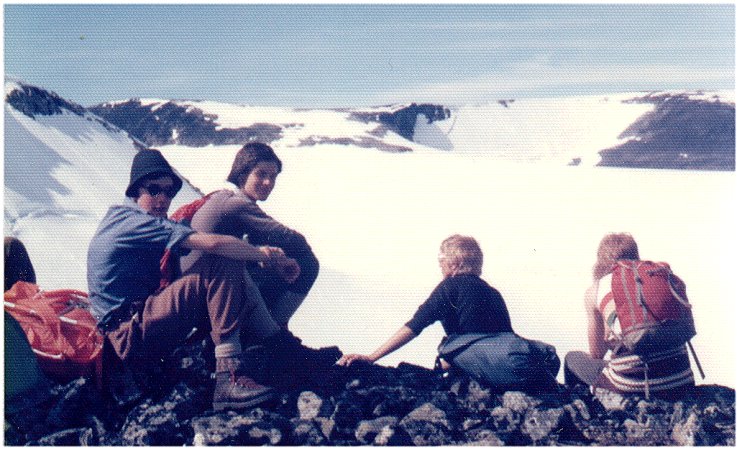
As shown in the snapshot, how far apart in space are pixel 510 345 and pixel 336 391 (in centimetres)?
95

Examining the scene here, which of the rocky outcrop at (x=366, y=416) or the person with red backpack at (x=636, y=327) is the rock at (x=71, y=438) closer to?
the rocky outcrop at (x=366, y=416)

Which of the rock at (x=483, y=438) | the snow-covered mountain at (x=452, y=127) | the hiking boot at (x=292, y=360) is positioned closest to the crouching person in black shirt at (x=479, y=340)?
the hiking boot at (x=292, y=360)

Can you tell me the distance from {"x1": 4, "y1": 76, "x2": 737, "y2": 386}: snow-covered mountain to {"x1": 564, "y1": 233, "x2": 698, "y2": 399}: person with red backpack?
432 mm

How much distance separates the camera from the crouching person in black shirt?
396cm

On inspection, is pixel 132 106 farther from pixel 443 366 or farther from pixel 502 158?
pixel 502 158

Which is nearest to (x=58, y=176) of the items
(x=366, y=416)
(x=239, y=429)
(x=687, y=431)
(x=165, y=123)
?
(x=165, y=123)

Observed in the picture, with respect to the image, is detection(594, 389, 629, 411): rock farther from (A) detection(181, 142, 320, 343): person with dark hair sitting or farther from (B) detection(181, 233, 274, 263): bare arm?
(B) detection(181, 233, 274, 263): bare arm

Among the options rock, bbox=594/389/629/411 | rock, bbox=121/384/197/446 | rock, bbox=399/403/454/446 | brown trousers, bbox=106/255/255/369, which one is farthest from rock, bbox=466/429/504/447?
rock, bbox=121/384/197/446

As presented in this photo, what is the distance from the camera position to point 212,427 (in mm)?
3723

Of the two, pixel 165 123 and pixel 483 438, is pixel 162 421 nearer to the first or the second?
pixel 483 438

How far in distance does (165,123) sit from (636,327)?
3.85m

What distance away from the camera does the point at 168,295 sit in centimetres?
369

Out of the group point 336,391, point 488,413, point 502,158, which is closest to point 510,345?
point 488,413

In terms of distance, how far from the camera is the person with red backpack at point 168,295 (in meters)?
3.68
